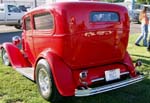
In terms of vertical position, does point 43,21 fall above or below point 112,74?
above

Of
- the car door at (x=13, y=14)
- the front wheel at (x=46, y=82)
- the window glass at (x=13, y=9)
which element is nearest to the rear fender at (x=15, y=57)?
the front wheel at (x=46, y=82)

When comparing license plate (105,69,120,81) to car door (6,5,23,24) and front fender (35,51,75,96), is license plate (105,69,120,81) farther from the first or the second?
car door (6,5,23,24)

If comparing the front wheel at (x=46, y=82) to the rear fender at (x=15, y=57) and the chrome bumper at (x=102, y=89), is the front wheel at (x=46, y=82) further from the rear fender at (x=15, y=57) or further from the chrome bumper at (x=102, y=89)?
the rear fender at (x=15, y=57)

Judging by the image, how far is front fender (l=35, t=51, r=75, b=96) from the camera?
16.5ft

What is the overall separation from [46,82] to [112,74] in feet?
4.16

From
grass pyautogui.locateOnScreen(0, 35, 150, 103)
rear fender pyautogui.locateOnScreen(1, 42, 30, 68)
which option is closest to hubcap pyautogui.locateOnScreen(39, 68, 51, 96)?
grass pyautogui.locateOnScreen(0, 35, 150, 103)

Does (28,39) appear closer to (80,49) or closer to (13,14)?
(80,49)

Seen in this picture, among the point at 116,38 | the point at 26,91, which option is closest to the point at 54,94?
the point at 26,91

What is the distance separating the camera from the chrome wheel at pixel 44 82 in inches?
212

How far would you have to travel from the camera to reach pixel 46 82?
5.52 m

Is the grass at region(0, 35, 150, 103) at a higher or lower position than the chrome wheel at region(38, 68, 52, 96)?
lower

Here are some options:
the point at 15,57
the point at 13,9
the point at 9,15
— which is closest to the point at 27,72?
the point at 15,57

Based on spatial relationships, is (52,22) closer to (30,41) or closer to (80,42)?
(80,42)

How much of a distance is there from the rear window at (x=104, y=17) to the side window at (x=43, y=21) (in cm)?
77
